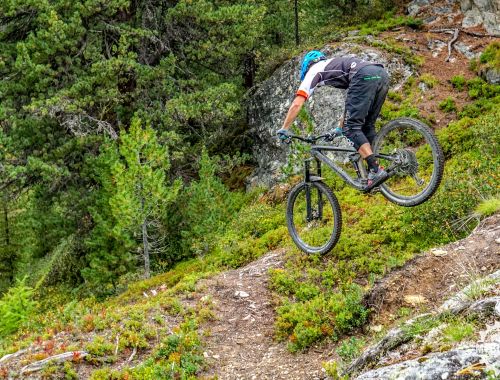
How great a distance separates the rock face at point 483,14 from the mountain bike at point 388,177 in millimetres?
12137

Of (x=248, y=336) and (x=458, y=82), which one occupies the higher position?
(x=458, y=82)

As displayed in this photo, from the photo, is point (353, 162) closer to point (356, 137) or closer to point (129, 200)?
point (356, 137)

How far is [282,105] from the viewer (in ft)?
61.6

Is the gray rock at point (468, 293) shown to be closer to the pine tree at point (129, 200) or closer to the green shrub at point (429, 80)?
the pine tree at point (129, 200)

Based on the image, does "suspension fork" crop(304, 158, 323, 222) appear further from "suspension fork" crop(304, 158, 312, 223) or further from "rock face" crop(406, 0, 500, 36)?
"rock face" crop(406, 0, 500, 36)

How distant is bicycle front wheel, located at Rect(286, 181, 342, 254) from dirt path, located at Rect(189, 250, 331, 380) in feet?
2.48

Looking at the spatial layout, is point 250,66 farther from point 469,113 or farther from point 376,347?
point 376,347

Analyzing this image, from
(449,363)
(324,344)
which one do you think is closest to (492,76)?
(324,344)

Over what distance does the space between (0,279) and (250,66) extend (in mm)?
16894

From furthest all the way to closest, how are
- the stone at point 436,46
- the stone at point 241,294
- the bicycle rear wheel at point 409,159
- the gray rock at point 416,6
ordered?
the gray rock at point 416,6 < the stone at point 436,46 < the stone at point 241,294 < the bicycle rear wheel at point 409,159

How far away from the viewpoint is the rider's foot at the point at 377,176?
7.31 m

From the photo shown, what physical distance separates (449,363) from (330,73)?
486 cm

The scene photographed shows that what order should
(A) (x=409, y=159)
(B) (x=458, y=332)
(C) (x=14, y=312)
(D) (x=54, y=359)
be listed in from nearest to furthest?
(B) (x=458, y=332) → (D) (x=54, y=359) → (A) (x=409, y=159) → (C) (x=14, y=312)

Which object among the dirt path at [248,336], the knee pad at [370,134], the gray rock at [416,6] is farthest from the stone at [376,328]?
the gray rock at [416,6]
